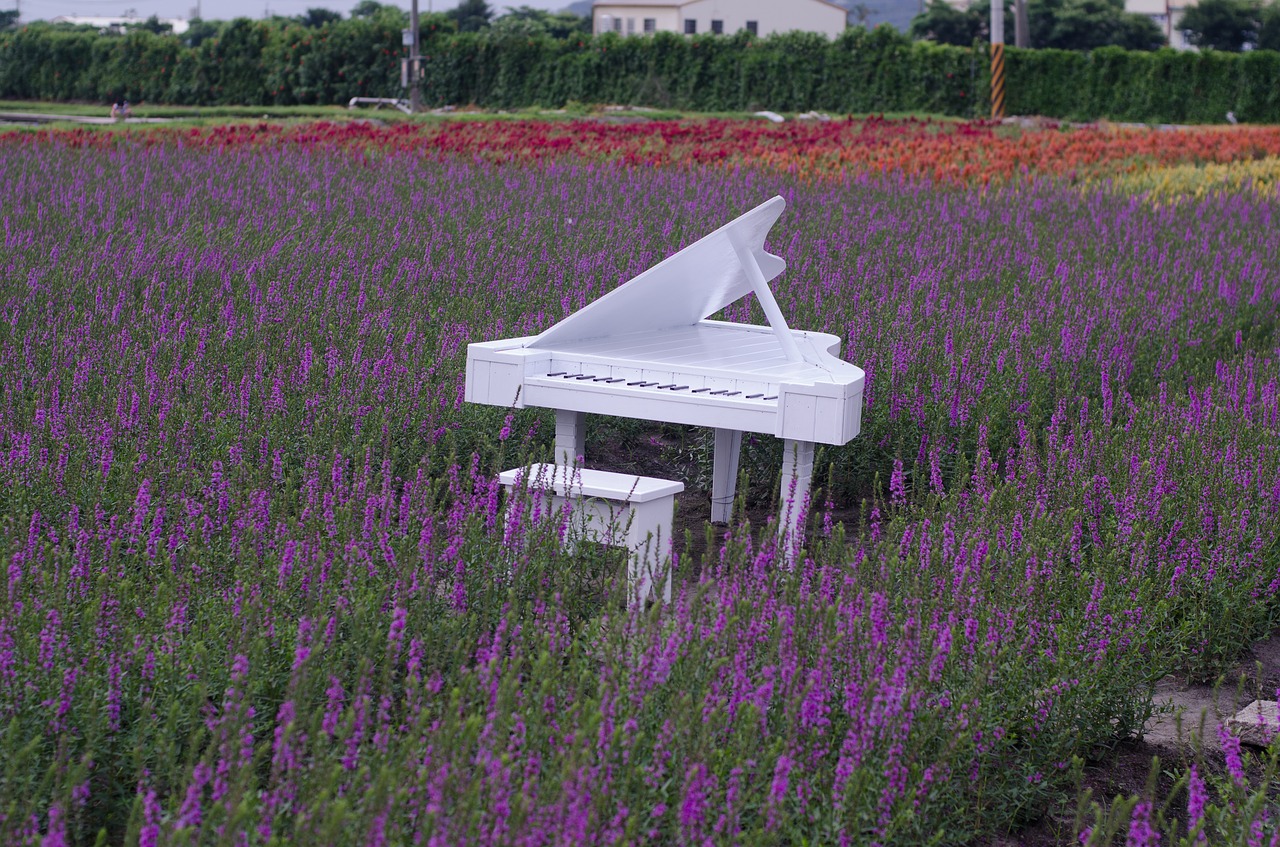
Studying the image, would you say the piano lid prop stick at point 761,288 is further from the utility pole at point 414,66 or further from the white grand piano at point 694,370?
the utility pole at point 414,66

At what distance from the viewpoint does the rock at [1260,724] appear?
3.27 metres

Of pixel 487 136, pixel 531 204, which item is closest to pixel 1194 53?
pixel 487 136

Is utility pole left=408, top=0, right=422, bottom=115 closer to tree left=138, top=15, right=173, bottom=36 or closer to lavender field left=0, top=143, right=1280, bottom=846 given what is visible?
lavender field left=0, top=143, right=1280, bottom=846

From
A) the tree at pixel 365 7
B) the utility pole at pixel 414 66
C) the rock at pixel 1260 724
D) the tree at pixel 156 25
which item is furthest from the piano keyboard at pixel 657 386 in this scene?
the tree at pixel 156 25

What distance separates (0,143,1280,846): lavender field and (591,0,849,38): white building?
248ft

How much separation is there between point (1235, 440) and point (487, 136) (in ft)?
44.2

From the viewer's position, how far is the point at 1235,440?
4531 millimetres

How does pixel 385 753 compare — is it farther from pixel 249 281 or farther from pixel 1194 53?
pixel 1194 53

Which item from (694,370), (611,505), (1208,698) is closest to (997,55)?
(694,370)

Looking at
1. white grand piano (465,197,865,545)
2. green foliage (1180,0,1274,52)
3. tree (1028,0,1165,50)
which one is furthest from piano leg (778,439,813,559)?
green foliage (1180,0,1274,52)

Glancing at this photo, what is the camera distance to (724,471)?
4.87 metres

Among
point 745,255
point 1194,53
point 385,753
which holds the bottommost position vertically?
point 385,753

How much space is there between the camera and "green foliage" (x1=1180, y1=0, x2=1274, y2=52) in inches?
2421

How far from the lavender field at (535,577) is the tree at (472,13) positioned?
76032 millimetres
